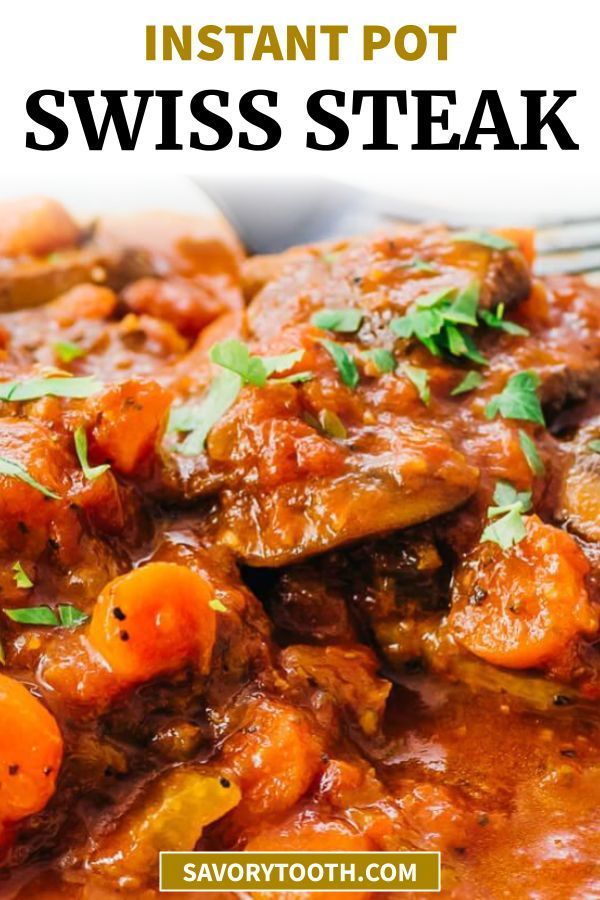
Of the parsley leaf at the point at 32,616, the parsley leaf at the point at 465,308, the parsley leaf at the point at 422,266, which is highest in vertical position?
the parsley leaf at the point at 422,266

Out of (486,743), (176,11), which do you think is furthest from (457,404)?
(176,11)

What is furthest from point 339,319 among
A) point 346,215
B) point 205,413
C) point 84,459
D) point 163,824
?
point 163,824

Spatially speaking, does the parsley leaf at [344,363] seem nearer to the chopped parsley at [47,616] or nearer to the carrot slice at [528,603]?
the carrot slice at [528,603]

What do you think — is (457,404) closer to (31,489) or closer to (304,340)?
(304,340)

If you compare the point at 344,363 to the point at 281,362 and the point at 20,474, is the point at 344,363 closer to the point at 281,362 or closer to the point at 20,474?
the point at 281,362

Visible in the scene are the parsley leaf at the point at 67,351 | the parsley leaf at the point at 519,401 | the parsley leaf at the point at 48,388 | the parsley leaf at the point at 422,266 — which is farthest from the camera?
the parsley leaf at the point at 67,351

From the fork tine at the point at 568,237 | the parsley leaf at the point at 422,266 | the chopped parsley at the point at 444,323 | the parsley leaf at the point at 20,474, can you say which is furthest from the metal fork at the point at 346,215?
the parsley leaf at the point at 20,474

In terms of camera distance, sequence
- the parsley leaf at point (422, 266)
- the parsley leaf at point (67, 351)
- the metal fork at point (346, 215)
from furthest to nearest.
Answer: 1. the metal fork at point (346, 215)
2. the parsley leaf at point (67, 351)
3. the parsley leaf at point (422, 266)
